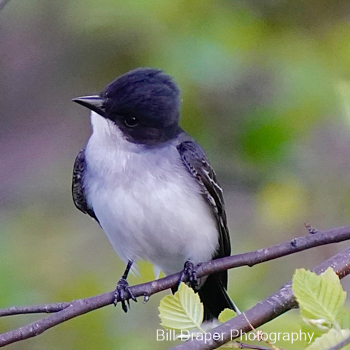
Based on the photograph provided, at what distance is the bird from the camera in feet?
9.74

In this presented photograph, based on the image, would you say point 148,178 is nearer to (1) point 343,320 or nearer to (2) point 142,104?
(2) point 142,104

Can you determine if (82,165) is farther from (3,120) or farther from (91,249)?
(3,120)

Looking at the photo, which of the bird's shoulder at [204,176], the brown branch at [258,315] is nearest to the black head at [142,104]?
the bird's shoulder at [204,176]

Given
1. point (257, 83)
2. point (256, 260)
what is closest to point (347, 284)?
point (257, 83)

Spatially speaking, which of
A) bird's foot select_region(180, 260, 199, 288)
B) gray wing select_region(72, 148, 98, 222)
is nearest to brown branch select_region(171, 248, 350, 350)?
bird's foot select_region(180, 260, 199, 288)

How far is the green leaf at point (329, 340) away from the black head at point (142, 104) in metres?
1.65

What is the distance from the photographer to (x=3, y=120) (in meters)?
6.56

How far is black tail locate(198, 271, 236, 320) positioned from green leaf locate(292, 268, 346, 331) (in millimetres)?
1731

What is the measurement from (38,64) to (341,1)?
339cm

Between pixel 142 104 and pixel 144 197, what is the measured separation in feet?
1.38

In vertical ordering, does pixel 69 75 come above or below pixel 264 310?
above

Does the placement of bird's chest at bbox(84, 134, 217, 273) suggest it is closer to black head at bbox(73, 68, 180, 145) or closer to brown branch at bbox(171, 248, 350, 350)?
black head at bbox(73, 68, 180, 145)

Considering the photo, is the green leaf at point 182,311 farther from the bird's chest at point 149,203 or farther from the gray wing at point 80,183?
the gray wing at point 80,183

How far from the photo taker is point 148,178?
Answer: 298cm
